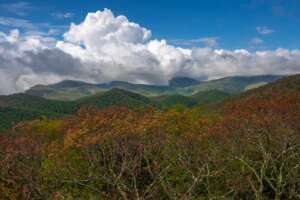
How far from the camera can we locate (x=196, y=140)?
42375 mm

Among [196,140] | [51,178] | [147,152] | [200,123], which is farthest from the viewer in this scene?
[200,123]

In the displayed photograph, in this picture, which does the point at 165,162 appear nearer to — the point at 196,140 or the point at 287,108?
the point at 196,140

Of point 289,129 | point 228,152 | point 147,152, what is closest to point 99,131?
point 147,152

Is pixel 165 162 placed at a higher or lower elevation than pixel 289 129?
lower

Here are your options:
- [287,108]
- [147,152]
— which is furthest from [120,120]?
[287,108]

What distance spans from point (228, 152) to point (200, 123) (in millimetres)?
11744

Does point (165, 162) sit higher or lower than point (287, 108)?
lower

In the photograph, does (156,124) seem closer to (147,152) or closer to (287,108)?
(147,152)

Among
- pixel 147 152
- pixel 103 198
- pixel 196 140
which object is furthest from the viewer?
pixel 196 140

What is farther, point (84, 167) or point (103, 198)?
point (84, 167)

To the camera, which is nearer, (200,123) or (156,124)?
(156,124)

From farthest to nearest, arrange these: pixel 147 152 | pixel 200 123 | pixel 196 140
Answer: pixel 200 123
pixel 196 140
pixel 147 152

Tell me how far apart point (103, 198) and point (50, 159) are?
10.1 m

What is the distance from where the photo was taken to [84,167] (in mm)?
38719
